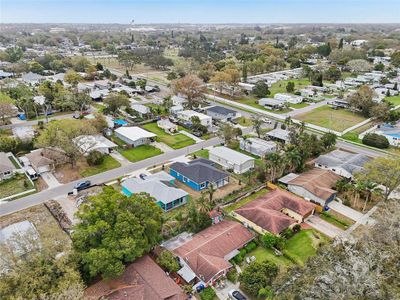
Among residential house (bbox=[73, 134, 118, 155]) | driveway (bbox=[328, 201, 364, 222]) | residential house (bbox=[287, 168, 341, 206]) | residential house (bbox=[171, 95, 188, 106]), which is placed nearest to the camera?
driveway (bbox=[328, 201, 364, 222])

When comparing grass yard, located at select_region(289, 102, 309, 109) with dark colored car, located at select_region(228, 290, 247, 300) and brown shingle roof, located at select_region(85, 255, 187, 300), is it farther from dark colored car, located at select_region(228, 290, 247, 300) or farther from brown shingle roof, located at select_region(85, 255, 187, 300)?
brown shingle roof, located at select_region(85, 255, 187, 300)

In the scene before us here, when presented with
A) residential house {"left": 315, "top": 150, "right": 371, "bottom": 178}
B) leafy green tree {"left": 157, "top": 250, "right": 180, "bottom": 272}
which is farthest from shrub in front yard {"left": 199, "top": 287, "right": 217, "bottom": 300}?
residential house {"left": 315, "top": 150, "right": 371, "bottom": 178}

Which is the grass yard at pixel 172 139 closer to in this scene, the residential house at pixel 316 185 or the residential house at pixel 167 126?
the residential house at pixel 167 126

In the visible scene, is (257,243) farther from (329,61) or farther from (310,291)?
(329,61)

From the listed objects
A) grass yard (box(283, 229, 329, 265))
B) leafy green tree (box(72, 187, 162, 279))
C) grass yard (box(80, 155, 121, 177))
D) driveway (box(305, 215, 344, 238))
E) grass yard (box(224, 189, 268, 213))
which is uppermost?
leafy green tree (box(72, 187, 162, 279))

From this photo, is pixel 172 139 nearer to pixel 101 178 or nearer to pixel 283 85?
pixel 101 178
